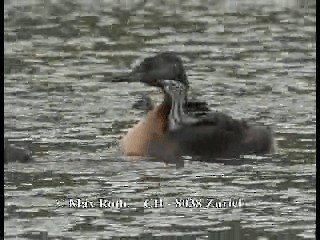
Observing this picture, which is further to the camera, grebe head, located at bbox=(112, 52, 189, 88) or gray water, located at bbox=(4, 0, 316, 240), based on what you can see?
grebe head, located at bbox=(112, 52, 189, 88)

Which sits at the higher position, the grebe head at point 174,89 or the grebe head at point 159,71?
the grebe head at point 159,71

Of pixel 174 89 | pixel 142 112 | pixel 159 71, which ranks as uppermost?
pixel 159 71

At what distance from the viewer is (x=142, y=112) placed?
16672 millimetres

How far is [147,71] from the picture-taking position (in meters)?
15.4

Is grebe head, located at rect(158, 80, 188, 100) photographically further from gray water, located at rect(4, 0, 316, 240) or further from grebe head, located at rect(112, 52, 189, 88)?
gray water, located at rect(4, 0, 316, 240)

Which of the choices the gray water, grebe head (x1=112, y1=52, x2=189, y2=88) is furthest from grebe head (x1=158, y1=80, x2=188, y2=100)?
the gray water

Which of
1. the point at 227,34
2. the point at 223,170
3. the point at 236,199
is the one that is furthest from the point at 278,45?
the point at 236,199

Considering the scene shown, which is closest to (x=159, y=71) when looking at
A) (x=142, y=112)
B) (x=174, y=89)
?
(x=174, y=89)

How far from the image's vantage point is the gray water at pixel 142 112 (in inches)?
480

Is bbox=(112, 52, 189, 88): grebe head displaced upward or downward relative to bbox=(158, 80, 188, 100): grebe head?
upward

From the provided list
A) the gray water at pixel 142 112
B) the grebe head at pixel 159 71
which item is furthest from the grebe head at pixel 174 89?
the gray water at pixel 142 112

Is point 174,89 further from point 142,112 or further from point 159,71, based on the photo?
point 142,112

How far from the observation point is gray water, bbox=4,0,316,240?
12195 mm

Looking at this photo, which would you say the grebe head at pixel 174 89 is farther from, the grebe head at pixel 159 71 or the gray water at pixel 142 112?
the gray water at pixel 142 112
